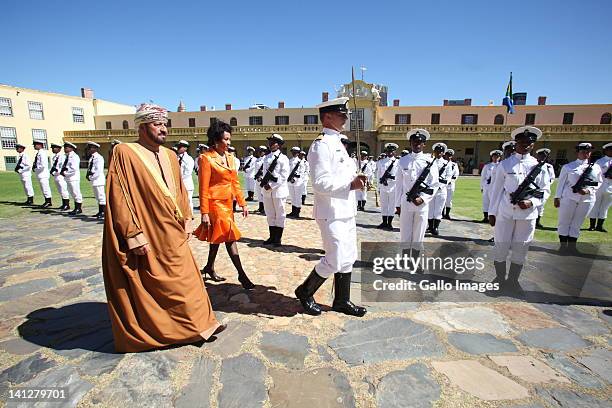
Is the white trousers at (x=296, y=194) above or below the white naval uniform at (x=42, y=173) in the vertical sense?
below

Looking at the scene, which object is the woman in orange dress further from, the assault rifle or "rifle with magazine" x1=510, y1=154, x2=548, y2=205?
the assault rifle

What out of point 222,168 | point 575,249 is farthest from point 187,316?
point 575,249

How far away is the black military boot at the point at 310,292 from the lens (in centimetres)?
337

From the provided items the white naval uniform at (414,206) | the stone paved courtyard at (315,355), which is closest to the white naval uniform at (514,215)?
the stone paved courtyard at (315,355)

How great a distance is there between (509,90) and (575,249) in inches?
1048

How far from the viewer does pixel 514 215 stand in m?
4.05

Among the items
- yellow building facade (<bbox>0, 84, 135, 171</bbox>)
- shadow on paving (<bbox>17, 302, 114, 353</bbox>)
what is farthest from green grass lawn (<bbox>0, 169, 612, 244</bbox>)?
yellow building facade (<bbox>0, 84, 135, 171</bbox>)

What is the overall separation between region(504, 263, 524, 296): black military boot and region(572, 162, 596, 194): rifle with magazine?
3.75 metres

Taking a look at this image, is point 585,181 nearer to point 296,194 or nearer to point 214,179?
point 296,194

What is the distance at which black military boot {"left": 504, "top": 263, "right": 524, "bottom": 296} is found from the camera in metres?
4.12

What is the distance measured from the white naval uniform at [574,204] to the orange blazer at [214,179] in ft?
22.0

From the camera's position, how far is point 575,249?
6.11 metres

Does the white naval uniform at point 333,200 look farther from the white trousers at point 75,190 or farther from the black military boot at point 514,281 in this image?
the white trousers at point 75,190

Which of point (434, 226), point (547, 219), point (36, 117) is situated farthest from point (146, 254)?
point (36, 117)
